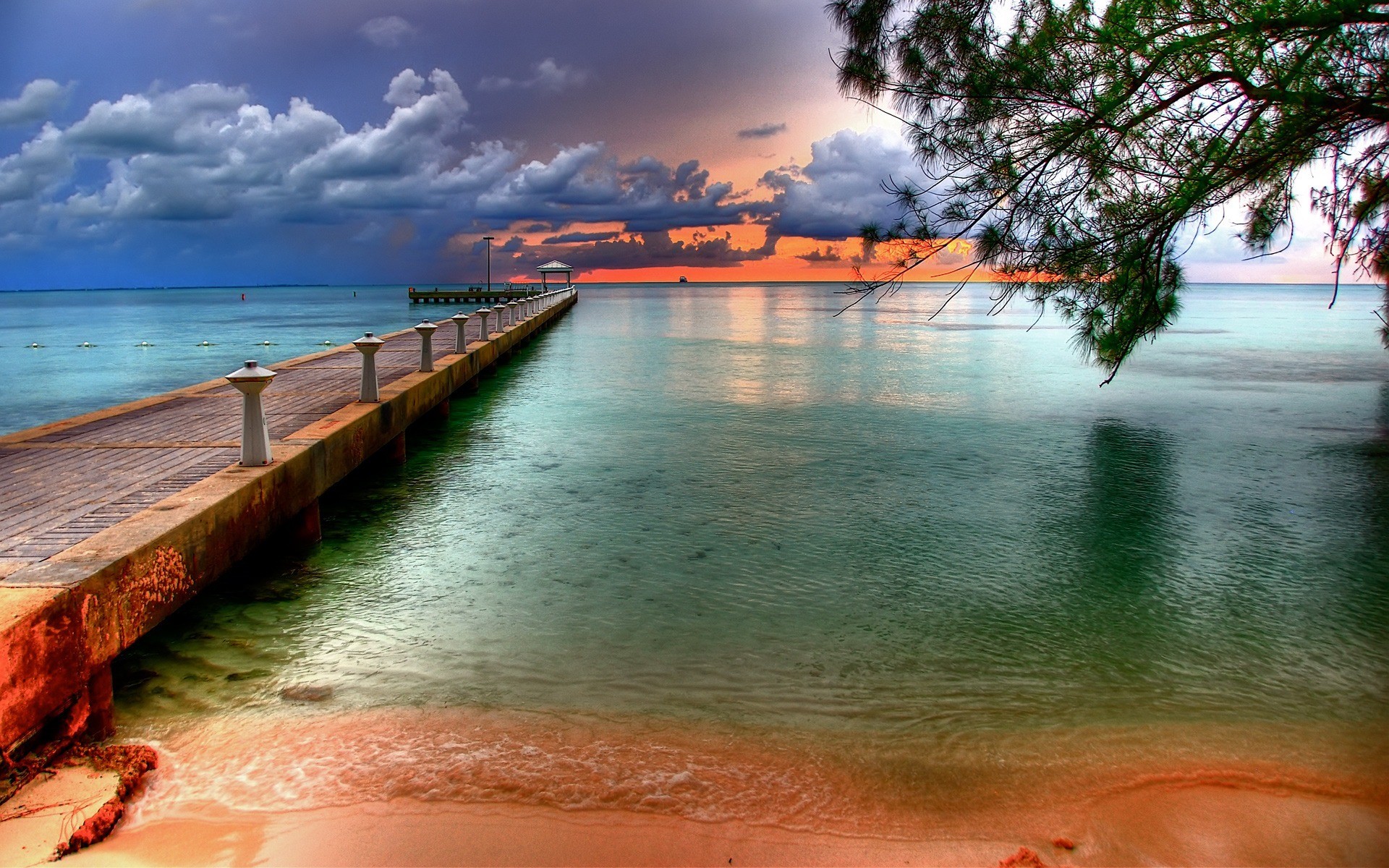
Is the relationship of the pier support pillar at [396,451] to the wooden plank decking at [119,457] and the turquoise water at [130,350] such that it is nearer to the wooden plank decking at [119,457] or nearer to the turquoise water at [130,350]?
the wooden plank decking at [119,457]

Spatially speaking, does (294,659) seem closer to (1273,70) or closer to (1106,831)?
(1106,831)

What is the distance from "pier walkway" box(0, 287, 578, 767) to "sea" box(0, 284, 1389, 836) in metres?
0.55

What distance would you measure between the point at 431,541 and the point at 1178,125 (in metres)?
6.75

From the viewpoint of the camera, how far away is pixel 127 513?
16.8 feet

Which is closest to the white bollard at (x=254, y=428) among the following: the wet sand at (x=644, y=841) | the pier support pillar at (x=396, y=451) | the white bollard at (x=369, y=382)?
the wet sand at (x=644, y=841)

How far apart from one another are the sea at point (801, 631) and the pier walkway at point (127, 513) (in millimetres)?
551

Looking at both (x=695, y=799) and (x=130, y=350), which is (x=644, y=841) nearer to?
(x=695, y=799)

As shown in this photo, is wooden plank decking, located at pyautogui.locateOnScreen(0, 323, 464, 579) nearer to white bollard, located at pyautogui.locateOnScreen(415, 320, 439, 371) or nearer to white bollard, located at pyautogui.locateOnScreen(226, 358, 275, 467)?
white bollard, located at pyautogui.locateOnScreen(226, 358, 275, 467)

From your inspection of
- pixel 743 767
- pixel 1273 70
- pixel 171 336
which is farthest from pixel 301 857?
pixel 171 336

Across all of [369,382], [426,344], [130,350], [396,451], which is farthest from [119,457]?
[130,350]

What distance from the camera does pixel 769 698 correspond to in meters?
4.80

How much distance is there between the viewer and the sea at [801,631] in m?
4.05

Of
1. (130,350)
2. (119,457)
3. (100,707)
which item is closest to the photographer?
(100,707)

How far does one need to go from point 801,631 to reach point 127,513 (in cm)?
410
